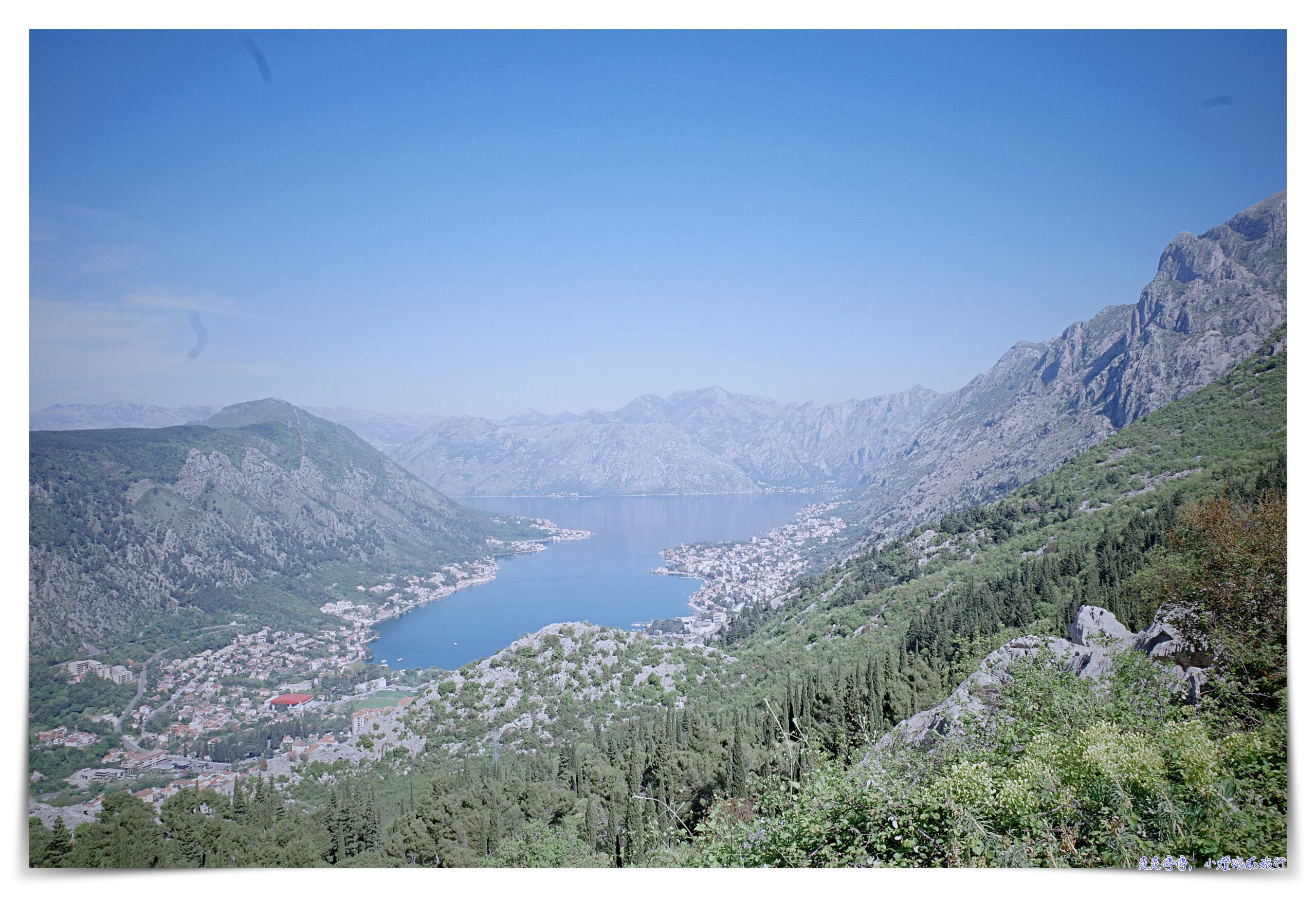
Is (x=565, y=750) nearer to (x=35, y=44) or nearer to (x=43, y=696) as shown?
(x=43, y=696)

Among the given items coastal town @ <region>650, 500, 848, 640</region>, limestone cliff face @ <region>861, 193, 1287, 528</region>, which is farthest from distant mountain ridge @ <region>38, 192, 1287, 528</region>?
coastal town @ <region>650, 500, 848, 640</region>

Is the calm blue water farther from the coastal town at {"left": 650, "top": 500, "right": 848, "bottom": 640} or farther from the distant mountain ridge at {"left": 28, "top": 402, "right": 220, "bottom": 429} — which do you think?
the distant mountain ridge at {"left": 28, "top": 402, "right": 220, "bottom": 429}

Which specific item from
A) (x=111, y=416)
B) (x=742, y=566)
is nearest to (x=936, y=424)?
(x=742, y=566)

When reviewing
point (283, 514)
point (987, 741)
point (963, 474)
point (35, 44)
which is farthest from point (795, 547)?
point (35, 44)

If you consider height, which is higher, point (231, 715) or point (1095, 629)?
point (1095, 629)

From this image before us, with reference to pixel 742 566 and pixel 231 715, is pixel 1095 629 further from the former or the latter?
pixel 742 566

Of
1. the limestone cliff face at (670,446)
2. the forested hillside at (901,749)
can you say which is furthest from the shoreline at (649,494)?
the forested hillside at (901,749)

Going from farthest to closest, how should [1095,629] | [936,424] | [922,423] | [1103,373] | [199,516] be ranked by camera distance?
[922,423] → [936,424] → [1103,373] → [199,516] → [1095,629]

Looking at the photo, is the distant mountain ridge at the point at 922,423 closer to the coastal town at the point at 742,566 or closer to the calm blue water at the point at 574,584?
the coastal town at the point at 742,566

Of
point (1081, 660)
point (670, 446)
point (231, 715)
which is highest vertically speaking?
point (670, 446)
